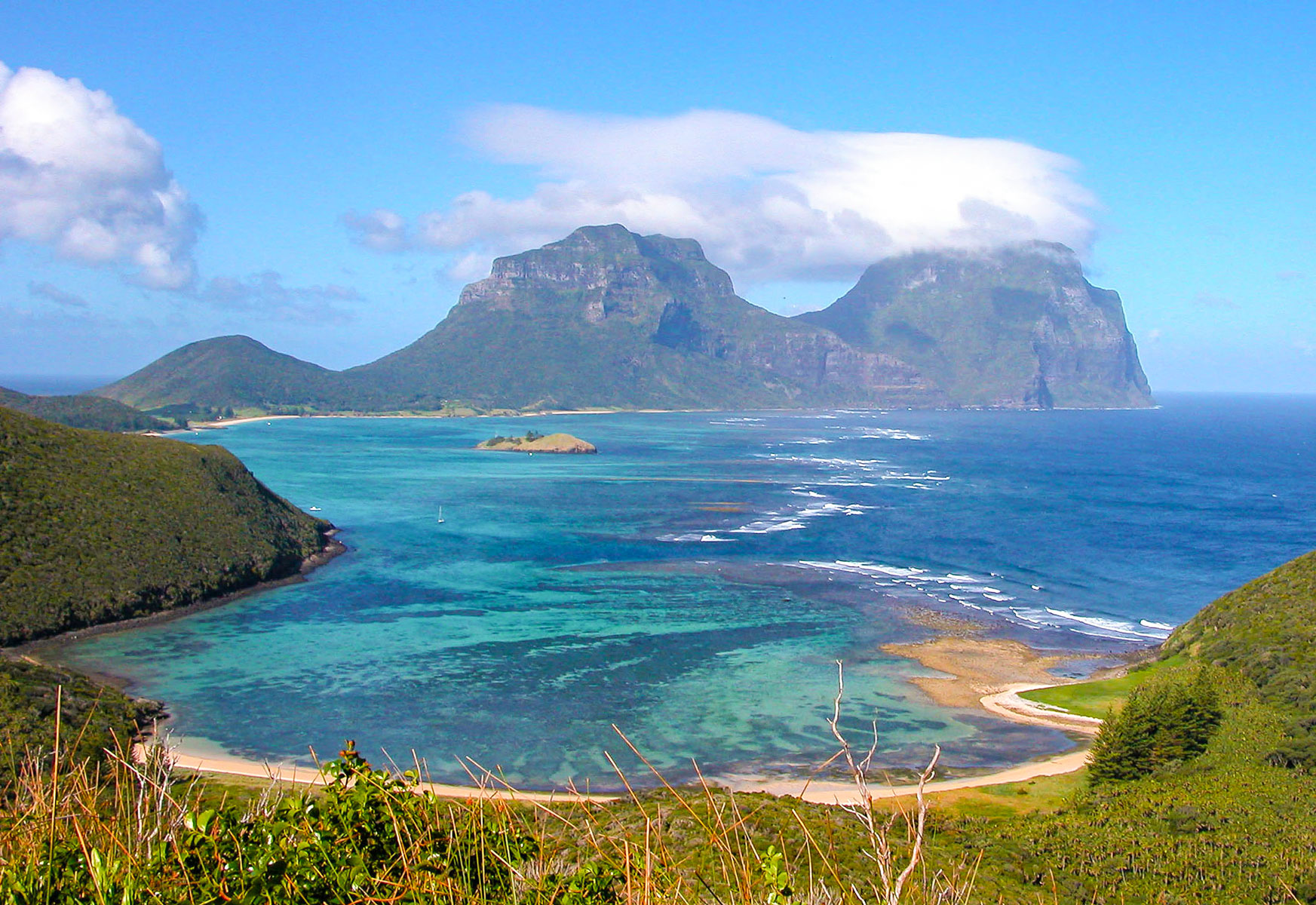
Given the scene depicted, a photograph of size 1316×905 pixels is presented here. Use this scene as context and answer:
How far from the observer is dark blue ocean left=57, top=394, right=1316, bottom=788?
36.4m

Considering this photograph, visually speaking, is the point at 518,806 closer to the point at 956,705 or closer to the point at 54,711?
the point at 54,711

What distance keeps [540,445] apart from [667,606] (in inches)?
4240

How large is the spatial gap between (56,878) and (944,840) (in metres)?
20.2

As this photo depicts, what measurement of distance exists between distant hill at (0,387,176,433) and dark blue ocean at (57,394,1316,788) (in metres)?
56.5

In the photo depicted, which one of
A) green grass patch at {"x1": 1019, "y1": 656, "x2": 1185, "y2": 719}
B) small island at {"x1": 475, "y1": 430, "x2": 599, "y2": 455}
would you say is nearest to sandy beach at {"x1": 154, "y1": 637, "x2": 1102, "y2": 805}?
green grass patch at {"x1": 1019, "y1": 656, "x2": 1185, "y2": 719}

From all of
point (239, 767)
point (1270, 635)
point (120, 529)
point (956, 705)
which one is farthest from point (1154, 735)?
point (120, 529)

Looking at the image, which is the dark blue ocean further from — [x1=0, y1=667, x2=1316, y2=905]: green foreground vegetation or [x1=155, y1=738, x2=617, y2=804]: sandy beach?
[x1=0, y1=667, x2=1316, y2=905]: green foreground vegetation

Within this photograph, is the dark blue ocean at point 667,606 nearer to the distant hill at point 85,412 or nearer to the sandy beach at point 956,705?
the sandy beach at point 956,705

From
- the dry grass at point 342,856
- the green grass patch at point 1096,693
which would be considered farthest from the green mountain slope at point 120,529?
the dry grass at point 342,856

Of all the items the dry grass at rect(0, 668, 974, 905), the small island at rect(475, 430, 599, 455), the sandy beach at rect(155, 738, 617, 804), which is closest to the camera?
the dry grass at rect(0, 668, 974, 905)

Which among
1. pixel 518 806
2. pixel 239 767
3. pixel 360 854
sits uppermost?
pixel 360 854

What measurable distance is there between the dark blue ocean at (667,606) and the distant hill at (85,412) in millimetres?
56465

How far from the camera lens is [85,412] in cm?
16712

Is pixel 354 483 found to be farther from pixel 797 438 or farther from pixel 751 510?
pixel 797 438
